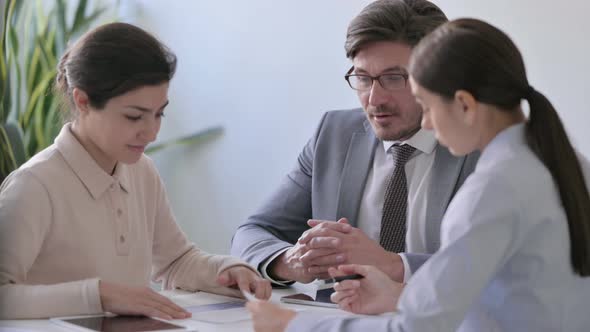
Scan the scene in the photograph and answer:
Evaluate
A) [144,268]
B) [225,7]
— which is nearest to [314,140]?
[144,268]

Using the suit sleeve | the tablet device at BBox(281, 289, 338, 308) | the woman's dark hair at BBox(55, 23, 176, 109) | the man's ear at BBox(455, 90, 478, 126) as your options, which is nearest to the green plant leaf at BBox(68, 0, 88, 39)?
the suit sleeve

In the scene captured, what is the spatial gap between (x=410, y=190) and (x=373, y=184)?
129 mm

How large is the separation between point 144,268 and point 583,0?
1.66 metres

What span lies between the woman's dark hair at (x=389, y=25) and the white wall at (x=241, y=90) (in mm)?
800

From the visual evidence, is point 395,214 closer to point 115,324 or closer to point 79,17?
point 115,324

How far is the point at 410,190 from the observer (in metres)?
2.27

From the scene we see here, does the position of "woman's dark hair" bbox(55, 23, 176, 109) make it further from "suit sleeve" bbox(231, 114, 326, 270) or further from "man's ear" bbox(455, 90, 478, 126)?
"man's ear" bbox(455, 90, 478, 126)

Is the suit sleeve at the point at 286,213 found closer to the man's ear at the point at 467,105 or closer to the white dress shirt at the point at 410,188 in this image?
the white dress shirt at the point at 410,188

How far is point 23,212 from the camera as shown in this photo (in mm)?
1768

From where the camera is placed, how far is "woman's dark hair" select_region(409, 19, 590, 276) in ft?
4.50

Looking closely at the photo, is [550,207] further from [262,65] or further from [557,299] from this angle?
[262,65]

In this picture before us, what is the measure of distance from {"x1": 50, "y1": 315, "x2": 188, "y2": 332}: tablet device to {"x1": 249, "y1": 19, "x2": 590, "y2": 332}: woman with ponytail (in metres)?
0.23

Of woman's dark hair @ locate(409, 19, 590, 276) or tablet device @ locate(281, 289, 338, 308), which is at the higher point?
woman's dark hair @ locate(409, 19, 590, 276)

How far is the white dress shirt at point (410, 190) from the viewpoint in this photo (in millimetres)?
2225
